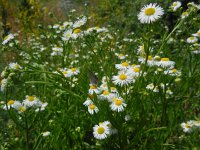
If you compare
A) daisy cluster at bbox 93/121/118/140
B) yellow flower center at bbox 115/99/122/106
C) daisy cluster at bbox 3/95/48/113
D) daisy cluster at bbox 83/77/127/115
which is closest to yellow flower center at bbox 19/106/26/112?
daisy cluster at bbox 3/95/48/113

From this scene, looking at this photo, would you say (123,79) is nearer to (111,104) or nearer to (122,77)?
(122,77)

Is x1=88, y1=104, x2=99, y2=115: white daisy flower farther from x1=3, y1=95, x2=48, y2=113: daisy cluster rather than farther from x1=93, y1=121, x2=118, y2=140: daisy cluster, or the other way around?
x1=3, y1=95, x2=48, y2=113: daisy cluster

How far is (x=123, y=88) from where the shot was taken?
2.42 metres

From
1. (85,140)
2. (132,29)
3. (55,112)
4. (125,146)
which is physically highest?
(132,29)

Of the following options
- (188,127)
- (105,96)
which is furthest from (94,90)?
(188,127)

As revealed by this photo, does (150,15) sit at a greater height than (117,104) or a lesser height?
greater

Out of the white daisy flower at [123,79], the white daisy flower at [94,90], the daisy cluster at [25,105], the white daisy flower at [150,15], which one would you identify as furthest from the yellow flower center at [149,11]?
the daisy cluster at [25,105]

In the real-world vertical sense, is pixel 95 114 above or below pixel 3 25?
below

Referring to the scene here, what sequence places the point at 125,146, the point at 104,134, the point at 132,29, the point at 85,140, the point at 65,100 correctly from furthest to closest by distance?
the point at 132,29 < the point at 65,100 < the point at 85,140 < the point at 125,146 < the point at 104,134

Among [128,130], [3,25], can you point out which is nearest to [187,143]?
[128,130]

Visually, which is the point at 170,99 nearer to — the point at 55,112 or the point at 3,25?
the point at 55,112

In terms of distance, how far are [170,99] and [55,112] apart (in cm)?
84

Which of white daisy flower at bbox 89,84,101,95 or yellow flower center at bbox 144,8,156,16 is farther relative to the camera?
white daisy flower at bbox 89,84,101,95

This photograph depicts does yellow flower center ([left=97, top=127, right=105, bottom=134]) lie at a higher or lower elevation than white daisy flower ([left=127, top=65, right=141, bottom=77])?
lower
